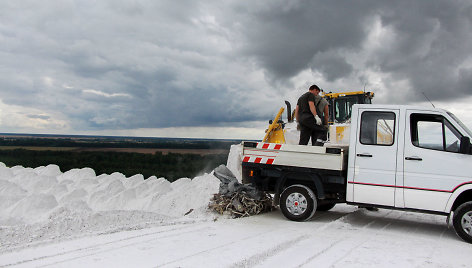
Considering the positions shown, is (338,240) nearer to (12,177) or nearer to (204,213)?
(204,213)

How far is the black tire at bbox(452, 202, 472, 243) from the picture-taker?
6.94 metres

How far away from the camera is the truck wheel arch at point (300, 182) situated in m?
7.99

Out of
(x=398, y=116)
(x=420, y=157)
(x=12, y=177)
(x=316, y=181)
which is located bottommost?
(x=12, y=177)

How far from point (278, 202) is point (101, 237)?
12.5 feet

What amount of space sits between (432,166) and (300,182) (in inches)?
99.3

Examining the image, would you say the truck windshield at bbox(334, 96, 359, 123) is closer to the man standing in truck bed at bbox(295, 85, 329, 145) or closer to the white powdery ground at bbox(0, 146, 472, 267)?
the white powdery ground at bbox(0, 146, 472, 267)

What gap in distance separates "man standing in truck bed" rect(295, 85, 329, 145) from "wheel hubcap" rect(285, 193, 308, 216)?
4.50ft

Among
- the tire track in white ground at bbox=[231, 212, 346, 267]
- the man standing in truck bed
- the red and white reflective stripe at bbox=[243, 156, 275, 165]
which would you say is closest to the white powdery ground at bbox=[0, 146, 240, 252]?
the red and white reflective stripe at bbox=[243, 156, 275, 165]

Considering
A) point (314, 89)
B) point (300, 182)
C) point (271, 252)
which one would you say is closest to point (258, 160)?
point (300, 182)

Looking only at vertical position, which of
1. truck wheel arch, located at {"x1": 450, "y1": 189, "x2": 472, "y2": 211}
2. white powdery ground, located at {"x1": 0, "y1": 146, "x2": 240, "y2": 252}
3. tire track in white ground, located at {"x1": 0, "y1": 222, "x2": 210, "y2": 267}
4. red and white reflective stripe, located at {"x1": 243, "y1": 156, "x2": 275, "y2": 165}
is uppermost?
red and white reflective stripe, located at {"x1": 243, "y1": 156, "x2": 275, "y2": 165}

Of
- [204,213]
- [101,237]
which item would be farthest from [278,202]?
[101,237]

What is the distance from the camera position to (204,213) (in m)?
8.70

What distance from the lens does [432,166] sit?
282 inches

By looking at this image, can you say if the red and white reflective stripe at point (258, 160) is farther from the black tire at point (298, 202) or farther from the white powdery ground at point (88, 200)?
the white powdery ground at point (88, 200)
